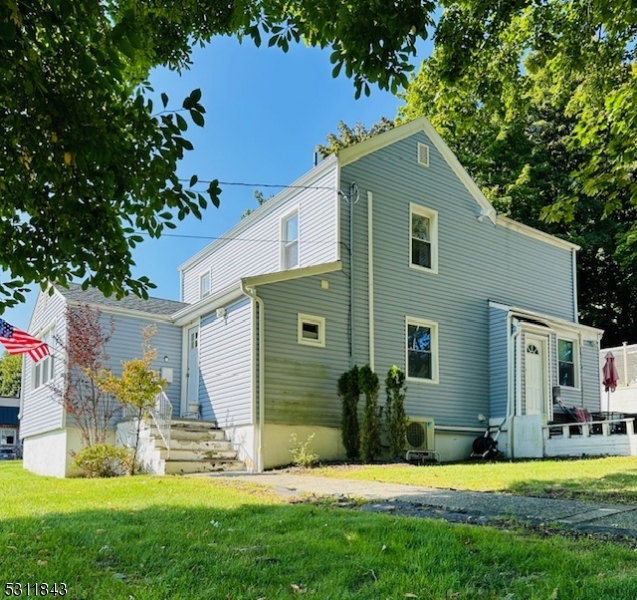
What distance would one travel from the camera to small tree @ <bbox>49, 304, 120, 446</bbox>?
40.7ft

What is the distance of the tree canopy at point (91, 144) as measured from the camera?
4219 millimetres

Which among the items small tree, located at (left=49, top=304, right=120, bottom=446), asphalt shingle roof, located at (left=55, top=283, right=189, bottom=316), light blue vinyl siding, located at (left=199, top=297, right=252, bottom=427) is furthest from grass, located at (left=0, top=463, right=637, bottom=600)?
asphalt shingle roof, located at (left=55, top=283, right=189, bottom=316)

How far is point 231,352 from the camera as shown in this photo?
12195 mm

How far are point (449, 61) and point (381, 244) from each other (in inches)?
Answer: 236

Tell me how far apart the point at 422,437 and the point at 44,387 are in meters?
9.17

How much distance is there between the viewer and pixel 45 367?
15094mm

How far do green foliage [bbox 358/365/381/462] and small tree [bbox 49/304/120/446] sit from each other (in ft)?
17.2

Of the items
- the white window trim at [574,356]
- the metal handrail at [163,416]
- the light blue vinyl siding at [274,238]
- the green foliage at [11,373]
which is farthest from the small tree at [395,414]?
the green foliage at [11,373]

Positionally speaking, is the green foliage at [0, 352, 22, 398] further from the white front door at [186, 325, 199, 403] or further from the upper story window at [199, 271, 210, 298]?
the white front door at [186, 325, 199, 403]

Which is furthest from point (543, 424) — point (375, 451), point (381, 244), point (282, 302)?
point (282, 302)

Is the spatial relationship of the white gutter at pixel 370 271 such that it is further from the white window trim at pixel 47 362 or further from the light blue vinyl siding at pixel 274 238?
the white window trim at pixel 47 362

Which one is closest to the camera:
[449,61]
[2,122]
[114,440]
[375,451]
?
[2,122]

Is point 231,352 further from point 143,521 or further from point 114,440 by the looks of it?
point 143,521

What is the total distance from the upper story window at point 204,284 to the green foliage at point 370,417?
791cm
